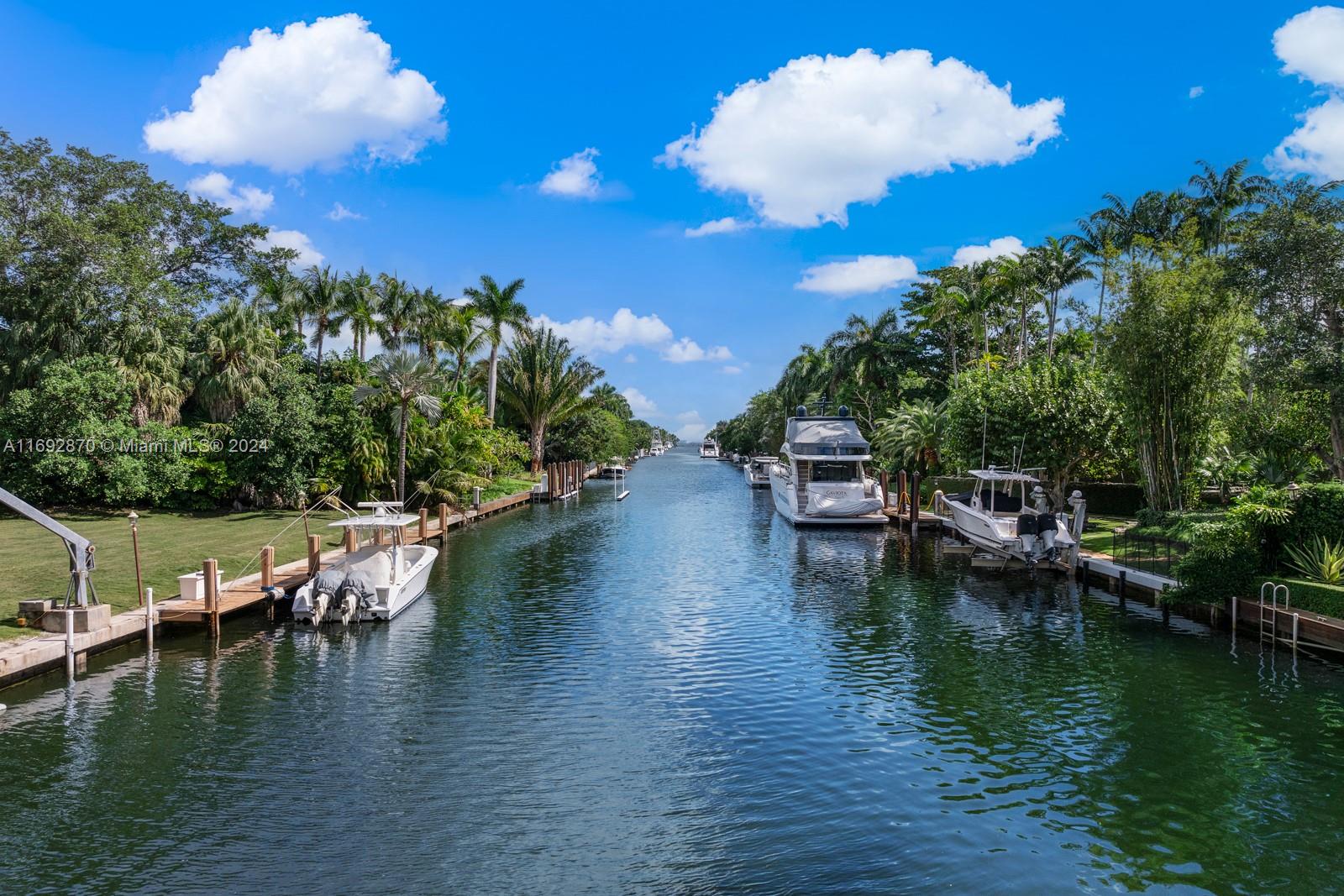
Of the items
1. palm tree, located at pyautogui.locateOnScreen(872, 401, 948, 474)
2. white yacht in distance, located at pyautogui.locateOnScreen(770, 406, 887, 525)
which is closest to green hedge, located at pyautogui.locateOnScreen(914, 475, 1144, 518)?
white yacht in distance, located at pyautogui.locateOnScreen(770, 406, 887, 525)

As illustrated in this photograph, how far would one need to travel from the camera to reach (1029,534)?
86.9 feet

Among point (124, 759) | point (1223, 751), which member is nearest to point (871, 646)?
point (1223, 751)

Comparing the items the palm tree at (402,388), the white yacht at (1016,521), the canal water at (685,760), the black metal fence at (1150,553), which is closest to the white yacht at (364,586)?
the canal water at (685,760)

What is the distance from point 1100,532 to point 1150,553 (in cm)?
1020

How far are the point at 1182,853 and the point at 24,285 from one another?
1849 inches

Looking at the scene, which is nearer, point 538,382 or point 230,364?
point 230,364

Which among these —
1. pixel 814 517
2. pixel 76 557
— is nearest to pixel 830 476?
pixel 814 517

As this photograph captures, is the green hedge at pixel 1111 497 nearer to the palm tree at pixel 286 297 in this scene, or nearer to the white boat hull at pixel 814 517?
the white boat hull at pixel 814 517

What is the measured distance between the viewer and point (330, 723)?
43.0 ft

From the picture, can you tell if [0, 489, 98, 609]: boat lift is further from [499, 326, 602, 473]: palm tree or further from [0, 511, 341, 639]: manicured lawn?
[499, 326, 602, 473]: palm tree

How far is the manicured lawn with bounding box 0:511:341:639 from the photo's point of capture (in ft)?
64.7

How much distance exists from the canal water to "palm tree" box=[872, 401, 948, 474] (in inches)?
959

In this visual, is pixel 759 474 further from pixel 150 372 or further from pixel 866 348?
pixel 150 372

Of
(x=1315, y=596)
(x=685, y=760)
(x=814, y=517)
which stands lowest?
(x=685, y=760)
